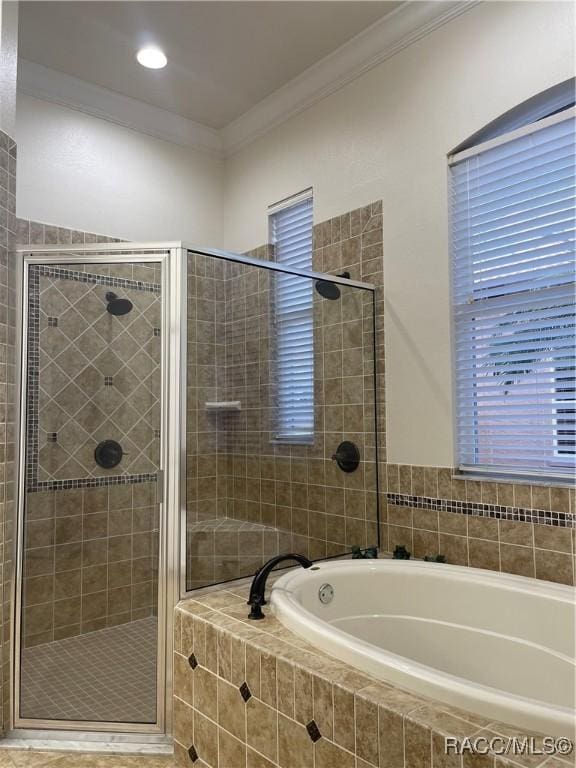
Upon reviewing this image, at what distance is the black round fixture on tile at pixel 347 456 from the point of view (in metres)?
2.73

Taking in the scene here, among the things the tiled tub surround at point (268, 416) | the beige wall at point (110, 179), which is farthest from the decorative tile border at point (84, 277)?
the beige wall at point (110, 179)

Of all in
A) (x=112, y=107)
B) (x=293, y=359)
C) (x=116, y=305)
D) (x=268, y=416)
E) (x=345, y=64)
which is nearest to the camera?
(x=116, y=305)

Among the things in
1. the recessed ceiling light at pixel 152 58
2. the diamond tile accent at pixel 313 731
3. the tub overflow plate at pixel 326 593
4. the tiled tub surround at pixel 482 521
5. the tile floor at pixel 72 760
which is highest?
the recessed ceiling light at pixel 152 58

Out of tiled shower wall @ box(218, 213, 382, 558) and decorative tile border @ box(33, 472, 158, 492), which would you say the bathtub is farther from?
decorative tile border @ box(33, 472, 158, 492)

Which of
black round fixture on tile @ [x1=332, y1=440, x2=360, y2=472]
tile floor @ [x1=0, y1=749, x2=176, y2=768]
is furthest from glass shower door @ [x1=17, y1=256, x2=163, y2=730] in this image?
black round fixture on tile @ [x1=332, y1=440, x2=360, y2=472]

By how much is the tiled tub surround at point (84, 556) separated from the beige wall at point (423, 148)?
4.12ft

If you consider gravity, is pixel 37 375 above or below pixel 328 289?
below

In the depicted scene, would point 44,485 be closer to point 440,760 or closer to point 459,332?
point 440,760

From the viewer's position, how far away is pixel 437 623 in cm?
215

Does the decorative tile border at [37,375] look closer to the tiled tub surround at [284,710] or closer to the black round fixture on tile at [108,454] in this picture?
the black round fixture on tile at [108,454]

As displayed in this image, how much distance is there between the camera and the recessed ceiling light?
2984mm

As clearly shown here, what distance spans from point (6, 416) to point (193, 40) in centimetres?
212

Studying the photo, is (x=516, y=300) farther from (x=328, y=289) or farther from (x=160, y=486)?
(x=160, y=486)

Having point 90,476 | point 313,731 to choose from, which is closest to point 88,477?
point 90,476
